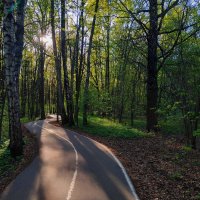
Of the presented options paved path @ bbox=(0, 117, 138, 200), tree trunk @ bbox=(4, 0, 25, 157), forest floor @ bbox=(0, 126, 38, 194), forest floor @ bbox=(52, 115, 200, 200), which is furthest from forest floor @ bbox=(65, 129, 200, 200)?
tree trunk @ bbox=(4, 0, 25, 157)

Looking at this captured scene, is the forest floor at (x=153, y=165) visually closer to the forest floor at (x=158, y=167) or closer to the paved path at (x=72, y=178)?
the forest floor at (x=158, y=167)

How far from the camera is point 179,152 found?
16.4 m

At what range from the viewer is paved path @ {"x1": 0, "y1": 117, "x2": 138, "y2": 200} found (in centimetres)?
1012

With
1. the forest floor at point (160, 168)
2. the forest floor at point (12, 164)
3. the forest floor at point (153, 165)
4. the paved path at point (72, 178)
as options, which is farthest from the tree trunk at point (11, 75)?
the forest floor at point (160, 168)

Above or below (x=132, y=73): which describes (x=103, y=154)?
below

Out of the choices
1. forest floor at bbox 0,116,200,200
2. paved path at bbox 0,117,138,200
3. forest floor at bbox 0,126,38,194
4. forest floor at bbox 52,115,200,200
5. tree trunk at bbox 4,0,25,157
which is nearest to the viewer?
paved path at bbox 0,117,138,200

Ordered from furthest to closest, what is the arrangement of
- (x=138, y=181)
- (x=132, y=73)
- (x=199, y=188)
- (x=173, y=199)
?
(x=132, y=73) → (x=138, y=181) → (x=199, y=188) → (x=173, y=199)

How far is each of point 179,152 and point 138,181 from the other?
551cm

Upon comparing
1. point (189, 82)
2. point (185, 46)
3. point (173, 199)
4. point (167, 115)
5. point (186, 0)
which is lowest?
point (173, 199)

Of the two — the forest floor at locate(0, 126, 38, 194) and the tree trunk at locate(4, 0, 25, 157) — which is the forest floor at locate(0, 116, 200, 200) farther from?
the tree trunk at locate(4, 0, 25, 157)

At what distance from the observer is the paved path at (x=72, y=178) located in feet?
33.2

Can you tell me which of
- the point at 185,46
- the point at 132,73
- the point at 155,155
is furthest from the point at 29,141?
the point at 132,73

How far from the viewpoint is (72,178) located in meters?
11.9

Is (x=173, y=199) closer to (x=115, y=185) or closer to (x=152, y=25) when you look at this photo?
(x=115, y=185)
